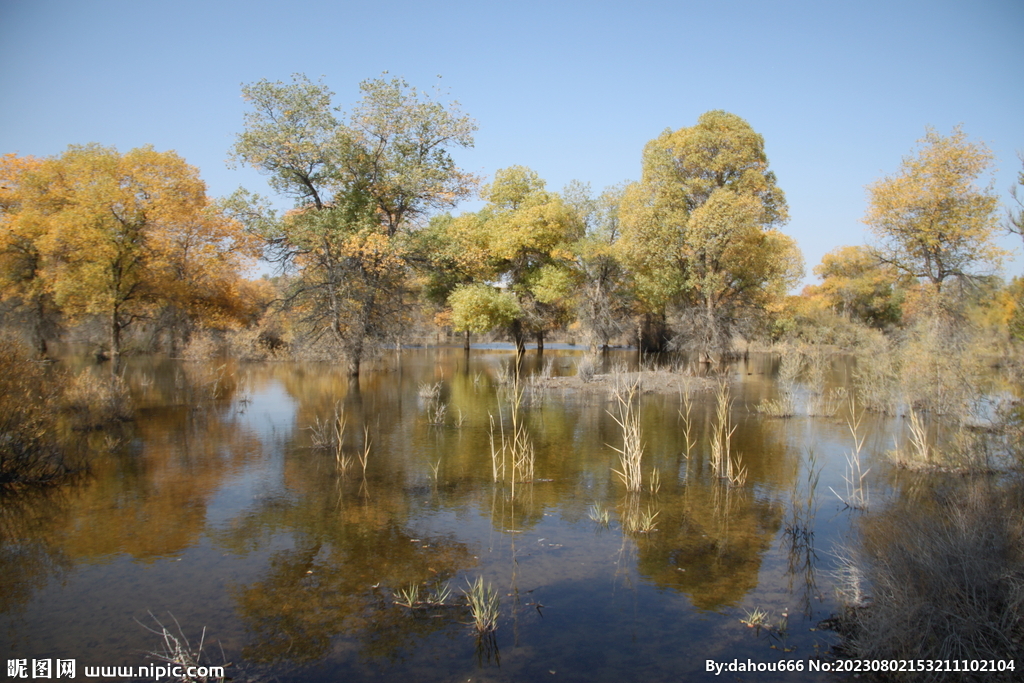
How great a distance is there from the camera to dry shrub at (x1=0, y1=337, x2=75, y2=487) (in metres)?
8.20

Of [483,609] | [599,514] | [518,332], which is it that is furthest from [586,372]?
[483,609]

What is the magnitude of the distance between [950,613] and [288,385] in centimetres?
1996

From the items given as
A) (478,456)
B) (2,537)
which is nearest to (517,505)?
(478,456)

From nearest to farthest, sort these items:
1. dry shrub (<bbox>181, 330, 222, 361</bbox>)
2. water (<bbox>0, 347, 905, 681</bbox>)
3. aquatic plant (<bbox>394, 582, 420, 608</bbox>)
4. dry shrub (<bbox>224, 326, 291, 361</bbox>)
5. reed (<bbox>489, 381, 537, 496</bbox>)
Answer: water (<bbox>0, 347, 905, 681</bbox>)
aquatic plant (<bbox>394, 582, 420, 608</bbox>)
reed (<bbox>489, 381, 537, 496</bbox>)
dry shrub (<bbox>181, 330, 222, 361</bbox>)
dry shrub (<bbox>224, 326, 291, 361</bbox>)

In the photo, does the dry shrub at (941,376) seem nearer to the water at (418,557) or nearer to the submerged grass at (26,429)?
the water at (418,557)

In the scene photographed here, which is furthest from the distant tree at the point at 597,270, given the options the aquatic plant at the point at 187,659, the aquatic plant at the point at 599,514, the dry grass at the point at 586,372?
the aquatic plant at the point at 187,659

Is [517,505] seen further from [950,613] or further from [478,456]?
[950,613]

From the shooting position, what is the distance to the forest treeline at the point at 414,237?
19.2 m

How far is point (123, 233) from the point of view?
21.0 meters

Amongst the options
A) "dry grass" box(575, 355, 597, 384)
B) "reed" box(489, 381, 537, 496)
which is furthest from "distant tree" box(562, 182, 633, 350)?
"reed" box(489, 381, 537, 496)

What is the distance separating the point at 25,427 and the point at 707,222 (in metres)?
20.5

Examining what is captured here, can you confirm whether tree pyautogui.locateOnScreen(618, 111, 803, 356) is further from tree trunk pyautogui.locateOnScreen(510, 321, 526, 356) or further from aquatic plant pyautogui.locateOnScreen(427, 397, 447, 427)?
Answer: aquatic plant pyautogui.locateOnScreen(427, 397, 447, 427)

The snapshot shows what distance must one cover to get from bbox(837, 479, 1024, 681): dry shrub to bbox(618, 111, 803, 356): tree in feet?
60.0

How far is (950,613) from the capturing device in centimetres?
401
